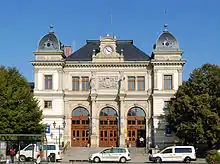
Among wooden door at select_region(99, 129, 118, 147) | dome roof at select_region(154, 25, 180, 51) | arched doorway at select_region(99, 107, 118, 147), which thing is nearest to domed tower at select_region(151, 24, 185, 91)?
dome roof at select_region(154, 25, 180, 51)

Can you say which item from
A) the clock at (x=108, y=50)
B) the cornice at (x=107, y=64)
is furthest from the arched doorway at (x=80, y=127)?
the clock at (x=108, y=50)

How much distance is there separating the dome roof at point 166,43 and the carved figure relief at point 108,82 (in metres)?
7.17

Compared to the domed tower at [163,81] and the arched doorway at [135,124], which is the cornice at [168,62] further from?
the arched doorway at [135,124]

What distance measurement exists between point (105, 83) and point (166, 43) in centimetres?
1006

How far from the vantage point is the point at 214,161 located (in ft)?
100

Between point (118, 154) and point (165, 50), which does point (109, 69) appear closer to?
point (165, 50)

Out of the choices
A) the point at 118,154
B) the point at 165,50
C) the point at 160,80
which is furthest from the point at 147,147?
the point at 118,154

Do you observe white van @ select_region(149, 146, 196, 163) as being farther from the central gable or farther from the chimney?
the chimney

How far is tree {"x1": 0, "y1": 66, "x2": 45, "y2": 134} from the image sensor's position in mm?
51812

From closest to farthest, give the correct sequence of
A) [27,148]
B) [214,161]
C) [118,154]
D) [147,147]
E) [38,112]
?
[214,161] → [27,148] → [118,154] → [38,112] → [147,147]

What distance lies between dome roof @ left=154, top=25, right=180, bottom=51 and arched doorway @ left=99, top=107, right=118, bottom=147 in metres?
10.9

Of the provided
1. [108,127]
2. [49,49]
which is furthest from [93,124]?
[49,49]

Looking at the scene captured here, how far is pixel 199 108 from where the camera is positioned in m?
53.3

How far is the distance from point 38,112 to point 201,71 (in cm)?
1999
